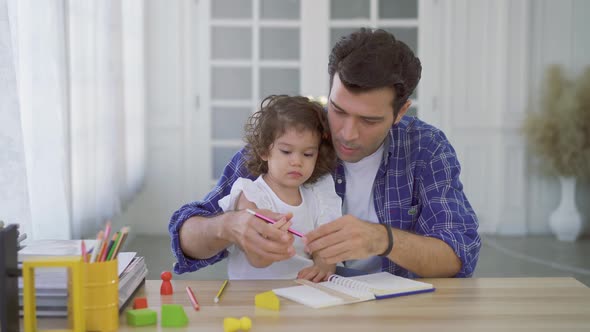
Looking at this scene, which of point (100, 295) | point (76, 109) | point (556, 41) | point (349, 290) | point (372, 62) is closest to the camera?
point (100, 295)

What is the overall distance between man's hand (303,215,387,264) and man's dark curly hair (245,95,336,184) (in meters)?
0.46

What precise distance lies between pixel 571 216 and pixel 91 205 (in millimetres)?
3714

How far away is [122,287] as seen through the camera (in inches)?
58.3

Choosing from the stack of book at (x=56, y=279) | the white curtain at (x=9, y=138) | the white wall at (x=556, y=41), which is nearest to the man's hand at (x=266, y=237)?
the stack of book at (x=56, y=279)

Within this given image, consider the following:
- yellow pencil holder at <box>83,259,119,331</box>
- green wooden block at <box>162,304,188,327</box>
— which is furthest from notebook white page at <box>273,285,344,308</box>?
yellow pencil holder at <box>83,259,119,331</box>

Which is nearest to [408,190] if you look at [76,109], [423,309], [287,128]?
[287,128]

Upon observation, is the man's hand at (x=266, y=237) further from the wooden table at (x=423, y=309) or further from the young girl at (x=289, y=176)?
the young girl at (x=289, y=176)

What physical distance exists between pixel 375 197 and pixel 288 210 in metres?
0.28

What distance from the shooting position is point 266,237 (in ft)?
5.47

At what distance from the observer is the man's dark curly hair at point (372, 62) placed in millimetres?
1981

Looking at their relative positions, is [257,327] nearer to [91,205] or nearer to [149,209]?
[91,205]

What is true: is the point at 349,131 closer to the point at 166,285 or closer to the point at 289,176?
the point at 289,176

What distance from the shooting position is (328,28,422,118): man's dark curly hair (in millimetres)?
1981

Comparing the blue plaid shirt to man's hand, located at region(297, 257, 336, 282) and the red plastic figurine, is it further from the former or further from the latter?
the red plastic figurine
